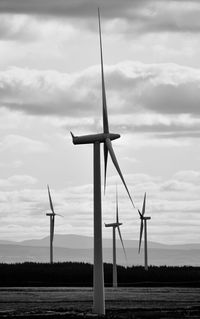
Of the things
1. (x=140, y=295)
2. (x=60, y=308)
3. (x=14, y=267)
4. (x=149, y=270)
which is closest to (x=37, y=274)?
(x=14, y=267)

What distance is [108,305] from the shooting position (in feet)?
349

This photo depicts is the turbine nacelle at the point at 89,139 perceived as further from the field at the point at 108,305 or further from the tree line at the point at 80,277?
the tree line at the point at 80,277

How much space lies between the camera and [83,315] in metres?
85.8

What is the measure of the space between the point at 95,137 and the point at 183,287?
8164 centimetres

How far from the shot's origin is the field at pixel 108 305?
87844mm

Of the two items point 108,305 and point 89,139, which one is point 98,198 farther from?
point 108,305

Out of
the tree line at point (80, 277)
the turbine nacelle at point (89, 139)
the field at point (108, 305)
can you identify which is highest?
the turbine nacelle at point (89, 139)

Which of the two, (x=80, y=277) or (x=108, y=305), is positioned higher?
(x=80, y=277)

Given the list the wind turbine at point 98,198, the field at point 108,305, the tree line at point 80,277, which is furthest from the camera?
the tree line at point 80,277

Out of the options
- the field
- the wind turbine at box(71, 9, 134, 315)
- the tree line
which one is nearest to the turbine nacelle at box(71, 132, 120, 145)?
the wind turbine at box(71, 9, 134, 315)

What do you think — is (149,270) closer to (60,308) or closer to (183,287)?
(183,287)

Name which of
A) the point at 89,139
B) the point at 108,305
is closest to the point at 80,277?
the point at 108,305

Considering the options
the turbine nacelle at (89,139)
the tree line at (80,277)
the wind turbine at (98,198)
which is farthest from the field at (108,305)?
the tree line at (80,277)

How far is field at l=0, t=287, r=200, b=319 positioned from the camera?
87844mm
